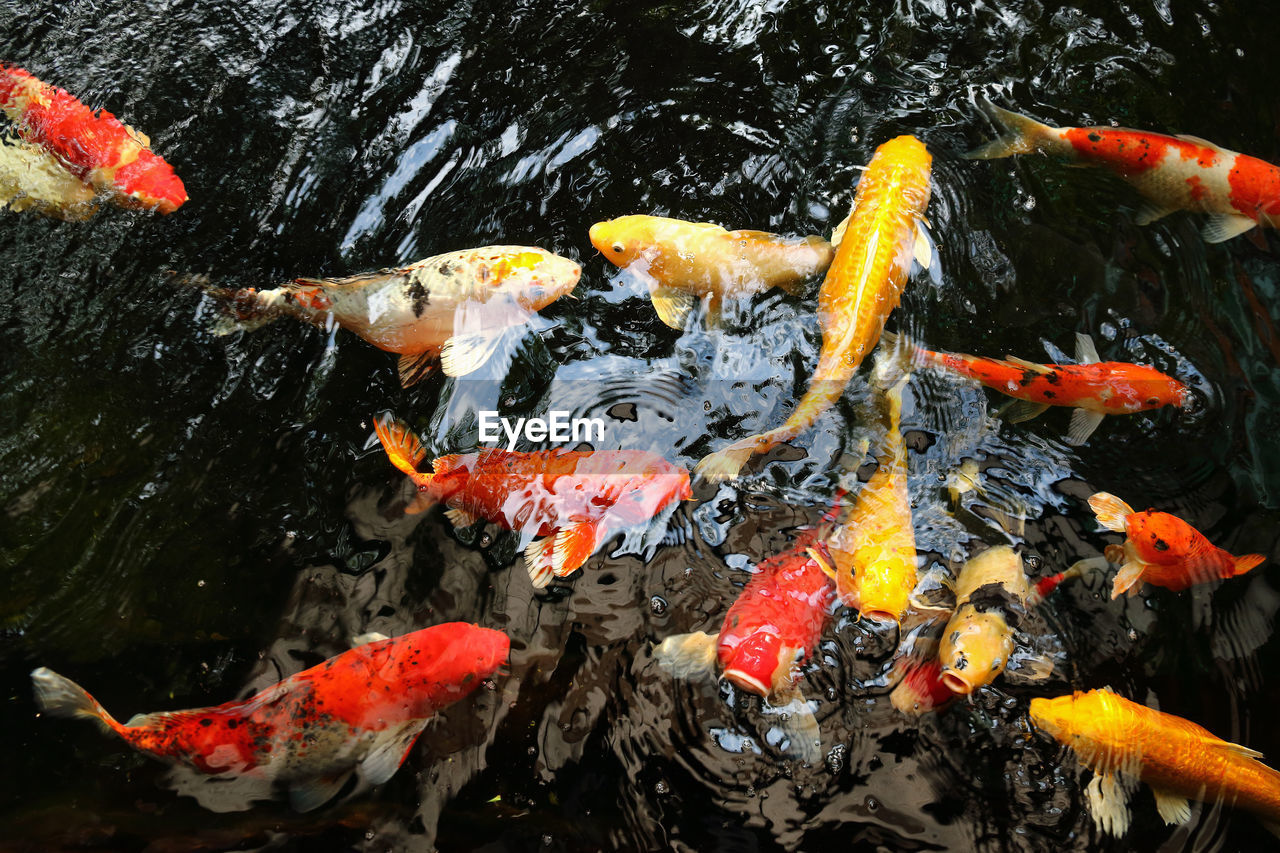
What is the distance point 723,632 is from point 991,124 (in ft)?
10.6

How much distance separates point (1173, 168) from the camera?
3.92m

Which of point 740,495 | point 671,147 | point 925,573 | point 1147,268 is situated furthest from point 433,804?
point 1147,268

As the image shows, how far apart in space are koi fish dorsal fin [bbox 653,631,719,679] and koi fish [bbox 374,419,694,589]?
0.49m

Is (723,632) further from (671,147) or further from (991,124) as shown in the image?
(991,124)

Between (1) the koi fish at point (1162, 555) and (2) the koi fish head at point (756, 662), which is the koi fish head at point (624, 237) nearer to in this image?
(2) the koi fish head at point (756, 662)

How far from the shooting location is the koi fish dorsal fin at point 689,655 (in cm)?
289

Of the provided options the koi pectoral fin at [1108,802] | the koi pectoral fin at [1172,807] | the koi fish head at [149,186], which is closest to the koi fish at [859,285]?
the koi pectoral fin at [1108,802]

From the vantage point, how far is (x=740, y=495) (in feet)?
10.8

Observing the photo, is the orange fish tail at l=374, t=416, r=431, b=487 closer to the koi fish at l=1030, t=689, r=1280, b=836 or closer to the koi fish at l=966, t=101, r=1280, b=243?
the koi fish at l=1030, t=689, r=1280, b=836

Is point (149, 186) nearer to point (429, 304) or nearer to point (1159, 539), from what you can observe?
Result: point (429, 304)

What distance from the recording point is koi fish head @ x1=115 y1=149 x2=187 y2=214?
3967 mm

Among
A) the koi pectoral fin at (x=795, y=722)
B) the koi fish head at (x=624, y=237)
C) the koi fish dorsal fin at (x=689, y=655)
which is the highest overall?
the koi fish head at (x=624, y=237)

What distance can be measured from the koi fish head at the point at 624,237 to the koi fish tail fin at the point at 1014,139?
1.80m

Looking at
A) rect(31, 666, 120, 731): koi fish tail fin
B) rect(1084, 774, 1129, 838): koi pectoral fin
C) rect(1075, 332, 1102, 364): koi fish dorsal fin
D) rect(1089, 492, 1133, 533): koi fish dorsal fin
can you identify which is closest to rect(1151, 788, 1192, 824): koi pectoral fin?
rect(1084, 774, 1129, 838): koi pectoral fin
